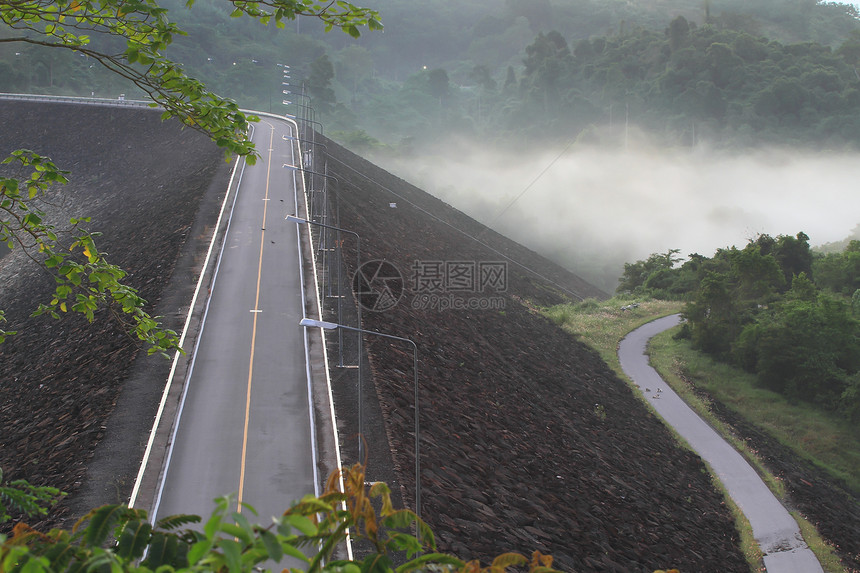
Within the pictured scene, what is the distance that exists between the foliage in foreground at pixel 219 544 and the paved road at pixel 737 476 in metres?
26.2

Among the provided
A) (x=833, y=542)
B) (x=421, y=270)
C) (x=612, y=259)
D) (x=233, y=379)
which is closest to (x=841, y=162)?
(x=612, y=259)

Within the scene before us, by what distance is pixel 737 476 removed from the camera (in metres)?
34.3

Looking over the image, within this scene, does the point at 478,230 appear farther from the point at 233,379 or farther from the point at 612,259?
the point at 233,379

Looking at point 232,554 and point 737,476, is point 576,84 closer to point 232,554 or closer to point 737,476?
point 737,476

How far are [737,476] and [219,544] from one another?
34.8 metres

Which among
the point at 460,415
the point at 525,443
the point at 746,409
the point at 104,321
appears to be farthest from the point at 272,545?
the point at 746,409

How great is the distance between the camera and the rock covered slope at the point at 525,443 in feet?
78.5

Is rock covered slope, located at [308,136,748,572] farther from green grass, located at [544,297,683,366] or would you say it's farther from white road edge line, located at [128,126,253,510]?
white road edge line, located at [128,126,253,510]

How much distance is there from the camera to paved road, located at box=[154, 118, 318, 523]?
72.5 feet

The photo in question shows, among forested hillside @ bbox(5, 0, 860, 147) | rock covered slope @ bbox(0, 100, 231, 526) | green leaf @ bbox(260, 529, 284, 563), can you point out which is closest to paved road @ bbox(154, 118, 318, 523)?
rock covered slope @ bbox(0, 100, 231, 526)

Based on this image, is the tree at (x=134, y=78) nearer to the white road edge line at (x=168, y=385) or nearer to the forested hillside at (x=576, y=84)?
the white road edge line at (x=168, y=385)

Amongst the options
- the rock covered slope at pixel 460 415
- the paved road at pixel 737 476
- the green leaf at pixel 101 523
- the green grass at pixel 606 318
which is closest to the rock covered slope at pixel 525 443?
the rock covered slope at pixel 460 415

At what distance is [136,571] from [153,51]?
6420mm

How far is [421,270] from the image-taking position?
166 ft
